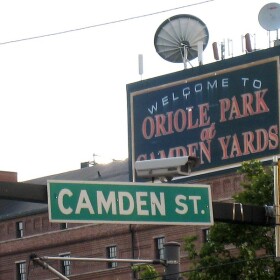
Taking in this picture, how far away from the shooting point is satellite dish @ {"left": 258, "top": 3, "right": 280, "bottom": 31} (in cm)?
5842

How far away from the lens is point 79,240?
246 feet

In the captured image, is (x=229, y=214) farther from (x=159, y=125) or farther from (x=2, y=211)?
(x=2, y=211)

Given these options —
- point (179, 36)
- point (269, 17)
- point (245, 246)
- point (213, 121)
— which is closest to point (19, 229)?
point (213, 121)

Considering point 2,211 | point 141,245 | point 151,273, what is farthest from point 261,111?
point 2,211

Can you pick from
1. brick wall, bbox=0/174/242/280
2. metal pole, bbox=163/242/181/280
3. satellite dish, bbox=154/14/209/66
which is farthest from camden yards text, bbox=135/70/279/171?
metal pole, bbox=163/242/181/280

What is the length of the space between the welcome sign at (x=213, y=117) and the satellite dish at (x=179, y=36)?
2.05 m

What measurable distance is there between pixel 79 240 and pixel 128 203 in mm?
58545

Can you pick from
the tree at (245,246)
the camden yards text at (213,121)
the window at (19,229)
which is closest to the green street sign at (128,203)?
the tree at (245,246)

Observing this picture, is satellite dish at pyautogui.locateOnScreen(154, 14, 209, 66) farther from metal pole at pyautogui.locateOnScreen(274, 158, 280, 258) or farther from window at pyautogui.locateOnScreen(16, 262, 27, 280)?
metal pole at pyautogui.locateOnScreen(274, 158, 280, 258)

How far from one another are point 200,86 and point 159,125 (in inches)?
125

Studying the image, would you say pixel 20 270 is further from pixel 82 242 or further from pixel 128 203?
pixel 128 203

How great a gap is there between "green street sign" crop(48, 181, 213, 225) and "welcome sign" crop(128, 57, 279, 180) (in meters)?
42.1

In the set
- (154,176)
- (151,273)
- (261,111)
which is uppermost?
(261,111)

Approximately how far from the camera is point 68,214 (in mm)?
16281
